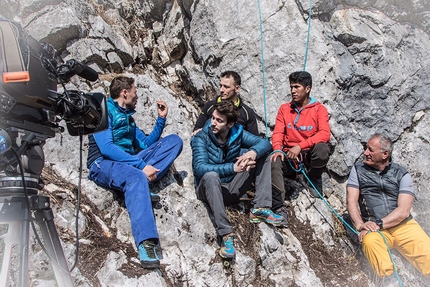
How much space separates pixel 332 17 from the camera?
6.67 metres

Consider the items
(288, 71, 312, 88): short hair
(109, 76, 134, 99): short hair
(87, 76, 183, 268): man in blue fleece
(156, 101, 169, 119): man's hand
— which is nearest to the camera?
(87, 76, 183, 268): man in blue fleece

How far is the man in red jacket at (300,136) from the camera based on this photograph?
525cm

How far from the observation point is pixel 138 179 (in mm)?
4250

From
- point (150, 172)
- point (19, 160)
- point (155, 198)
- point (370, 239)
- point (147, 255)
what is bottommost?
point (370, 239)

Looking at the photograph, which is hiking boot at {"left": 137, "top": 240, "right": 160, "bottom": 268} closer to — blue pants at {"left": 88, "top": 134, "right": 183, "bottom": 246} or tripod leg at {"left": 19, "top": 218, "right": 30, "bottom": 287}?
blue pants at {"left": 88, "top": 134, "right": 183, "bottom": 246}

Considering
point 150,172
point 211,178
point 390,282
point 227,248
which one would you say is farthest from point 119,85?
point 390,282

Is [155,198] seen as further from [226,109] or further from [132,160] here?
[226,109]

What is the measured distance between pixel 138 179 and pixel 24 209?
1955 mm

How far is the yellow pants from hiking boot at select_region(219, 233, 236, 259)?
5.45 feet

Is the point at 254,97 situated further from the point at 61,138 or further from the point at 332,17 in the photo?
the point at 61,138

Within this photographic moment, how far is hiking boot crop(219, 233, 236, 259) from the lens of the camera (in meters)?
4.34

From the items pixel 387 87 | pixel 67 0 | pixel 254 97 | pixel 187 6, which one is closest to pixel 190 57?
pixel 187 6

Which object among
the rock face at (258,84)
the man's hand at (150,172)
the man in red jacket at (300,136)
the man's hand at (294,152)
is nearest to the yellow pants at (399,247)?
the rock face at (258,84)

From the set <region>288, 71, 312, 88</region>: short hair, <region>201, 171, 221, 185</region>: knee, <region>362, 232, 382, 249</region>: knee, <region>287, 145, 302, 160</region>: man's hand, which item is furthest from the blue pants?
<region>362, 232, 382, 249</region>: knee
